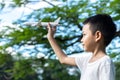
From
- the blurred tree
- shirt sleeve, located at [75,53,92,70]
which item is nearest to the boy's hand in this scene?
shirt sleeve, located at [75,53,92,70]

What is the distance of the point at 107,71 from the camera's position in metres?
1.87

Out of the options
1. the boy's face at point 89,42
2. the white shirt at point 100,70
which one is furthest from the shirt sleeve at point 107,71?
the boy's face at point 89,42

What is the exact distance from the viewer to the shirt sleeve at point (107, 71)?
1859mm

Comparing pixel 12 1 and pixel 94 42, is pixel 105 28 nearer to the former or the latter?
pixel 94 42

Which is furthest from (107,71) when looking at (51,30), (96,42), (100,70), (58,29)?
(58,29)

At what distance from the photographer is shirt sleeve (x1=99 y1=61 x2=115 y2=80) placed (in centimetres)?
186

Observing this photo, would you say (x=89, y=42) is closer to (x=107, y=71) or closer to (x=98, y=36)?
(x=98, y=36)

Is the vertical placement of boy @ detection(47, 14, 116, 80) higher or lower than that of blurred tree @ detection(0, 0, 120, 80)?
higher

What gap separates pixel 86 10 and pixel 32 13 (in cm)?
131

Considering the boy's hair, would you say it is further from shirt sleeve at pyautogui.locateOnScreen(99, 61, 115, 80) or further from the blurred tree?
the blurred tree

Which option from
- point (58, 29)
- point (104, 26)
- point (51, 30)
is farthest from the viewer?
point (58, 29)

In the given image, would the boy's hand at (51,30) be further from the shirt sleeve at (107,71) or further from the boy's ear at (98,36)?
the shirt sleeve at (107,71)

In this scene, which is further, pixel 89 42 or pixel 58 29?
pixel 58 29

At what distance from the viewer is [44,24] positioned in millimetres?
2225
